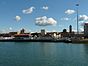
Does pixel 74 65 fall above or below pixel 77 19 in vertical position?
below

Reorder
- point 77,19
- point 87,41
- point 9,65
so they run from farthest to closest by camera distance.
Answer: point 77,19 < point 87,41 < point 9,65

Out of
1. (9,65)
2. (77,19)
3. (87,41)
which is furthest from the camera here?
(77,19)

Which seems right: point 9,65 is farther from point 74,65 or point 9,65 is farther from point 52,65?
point 74,65

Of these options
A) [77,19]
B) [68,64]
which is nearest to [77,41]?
[77,19]

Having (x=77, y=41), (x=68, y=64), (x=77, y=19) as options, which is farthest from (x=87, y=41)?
(x=68, y=64)

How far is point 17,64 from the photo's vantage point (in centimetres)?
4078

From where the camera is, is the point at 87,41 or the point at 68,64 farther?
the point at 87,41

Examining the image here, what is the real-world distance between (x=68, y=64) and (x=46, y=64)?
10.9 feet

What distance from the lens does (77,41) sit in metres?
141

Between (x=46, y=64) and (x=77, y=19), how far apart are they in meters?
110

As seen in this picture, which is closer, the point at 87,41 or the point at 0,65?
the point at 0,65

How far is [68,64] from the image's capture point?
4084 centimetres

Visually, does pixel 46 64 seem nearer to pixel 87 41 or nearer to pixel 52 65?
pixel 52 65

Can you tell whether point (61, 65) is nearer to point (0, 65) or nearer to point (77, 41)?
point (0, 65)
